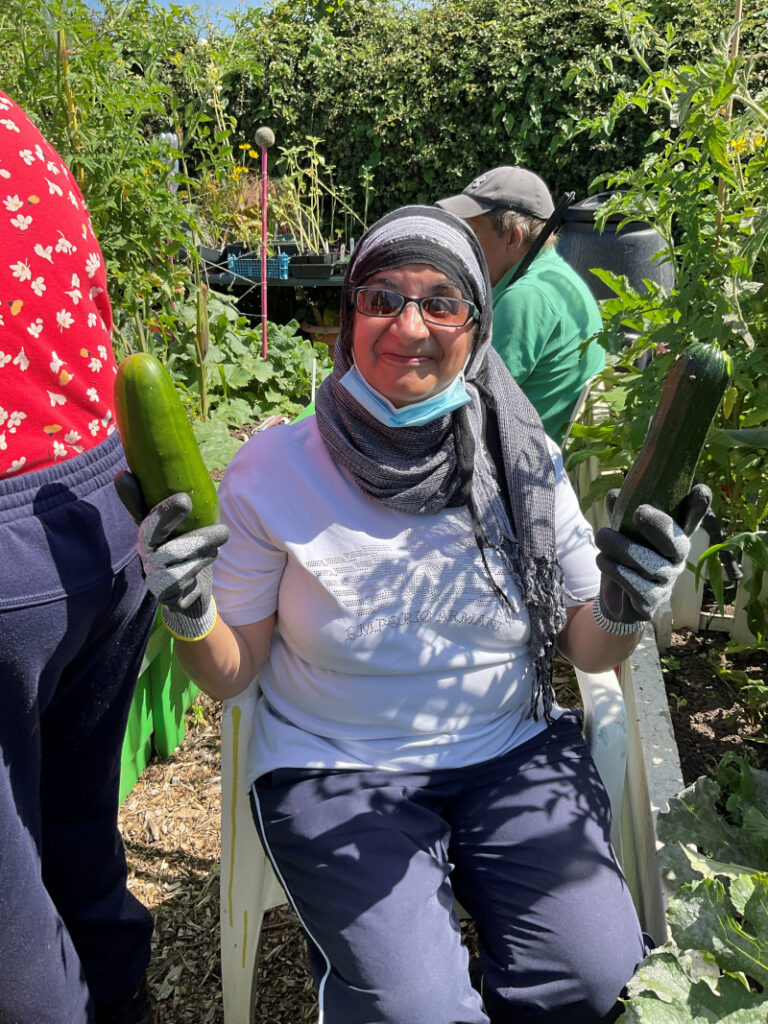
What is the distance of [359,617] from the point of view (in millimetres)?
1771

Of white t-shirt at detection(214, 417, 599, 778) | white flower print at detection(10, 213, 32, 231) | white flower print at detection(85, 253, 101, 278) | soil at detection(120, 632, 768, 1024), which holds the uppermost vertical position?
white flower print at detection(10, 213, 32, 231)

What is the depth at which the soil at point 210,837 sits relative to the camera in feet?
7.16

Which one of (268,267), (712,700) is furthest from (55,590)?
(268,267)

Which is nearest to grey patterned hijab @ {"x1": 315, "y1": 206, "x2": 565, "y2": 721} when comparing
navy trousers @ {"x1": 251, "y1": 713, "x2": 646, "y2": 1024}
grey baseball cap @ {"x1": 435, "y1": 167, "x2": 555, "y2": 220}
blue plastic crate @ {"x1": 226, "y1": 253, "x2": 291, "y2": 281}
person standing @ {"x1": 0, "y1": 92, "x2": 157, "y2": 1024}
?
navy trousers @ {"x1": 251, "y1": 713, "x2": 646, "y2": 1024}

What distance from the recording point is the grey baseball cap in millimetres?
3521

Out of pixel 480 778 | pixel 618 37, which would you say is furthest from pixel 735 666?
pixel 618 37

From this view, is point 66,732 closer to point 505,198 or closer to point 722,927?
point 722,927

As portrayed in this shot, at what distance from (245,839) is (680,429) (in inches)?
49.5

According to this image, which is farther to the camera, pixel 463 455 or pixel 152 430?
pixel 463 455

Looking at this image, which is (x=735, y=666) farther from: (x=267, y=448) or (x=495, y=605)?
(x=267, y=448)

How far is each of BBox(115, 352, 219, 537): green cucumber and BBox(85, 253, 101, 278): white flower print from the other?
0.57 feet

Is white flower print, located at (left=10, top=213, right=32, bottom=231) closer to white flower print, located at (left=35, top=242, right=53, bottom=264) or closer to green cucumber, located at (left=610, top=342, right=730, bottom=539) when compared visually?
white flower print, located at (left=35, top=242, right=53, bottom=264)

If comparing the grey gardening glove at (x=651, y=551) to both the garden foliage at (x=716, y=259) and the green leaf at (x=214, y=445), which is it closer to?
the garden foliage at (x=716, y=259)

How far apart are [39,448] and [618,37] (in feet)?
32.3
